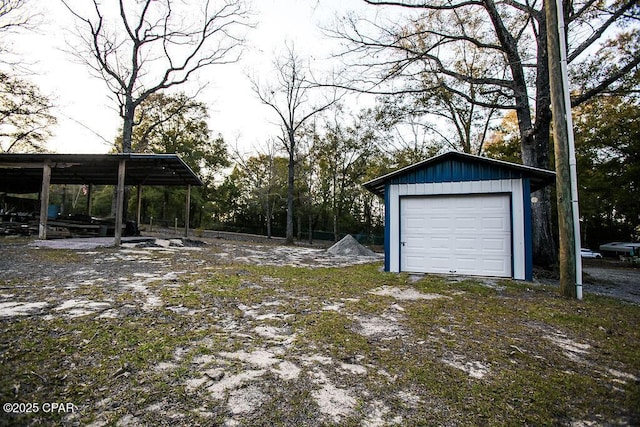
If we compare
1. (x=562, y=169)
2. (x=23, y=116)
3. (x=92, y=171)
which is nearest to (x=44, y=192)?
(x=92, y=171)

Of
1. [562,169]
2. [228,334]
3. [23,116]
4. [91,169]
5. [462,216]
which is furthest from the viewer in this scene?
[23,116]

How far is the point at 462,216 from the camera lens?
271 inches

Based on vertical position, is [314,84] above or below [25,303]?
above

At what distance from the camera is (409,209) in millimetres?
7383

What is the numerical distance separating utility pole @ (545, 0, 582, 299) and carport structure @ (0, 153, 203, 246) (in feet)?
33.1

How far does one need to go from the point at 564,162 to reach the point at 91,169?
15.2m

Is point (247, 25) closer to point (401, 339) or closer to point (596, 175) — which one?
point (401, 339)

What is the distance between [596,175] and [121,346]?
23.2m

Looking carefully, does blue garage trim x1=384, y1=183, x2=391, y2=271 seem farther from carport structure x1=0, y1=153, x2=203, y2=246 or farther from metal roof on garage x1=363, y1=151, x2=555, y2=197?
carport structure x1=0, y1=153, x2=203, y2=246

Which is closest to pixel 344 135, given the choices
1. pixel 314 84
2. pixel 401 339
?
pixel 314 84

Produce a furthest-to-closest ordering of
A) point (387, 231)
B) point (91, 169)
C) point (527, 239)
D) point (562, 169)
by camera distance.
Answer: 1. point (91, 169)
2. point (387, 231)
3. point (527, 239)
4. point (562, 169)

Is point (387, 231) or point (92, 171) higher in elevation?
point (92, 171)

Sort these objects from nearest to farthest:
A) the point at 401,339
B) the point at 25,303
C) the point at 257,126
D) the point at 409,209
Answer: the point at 401,339 < the point at 25,303 < the point at 409,209 < the point at 257,126

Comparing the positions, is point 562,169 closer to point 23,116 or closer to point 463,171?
point 463,171
